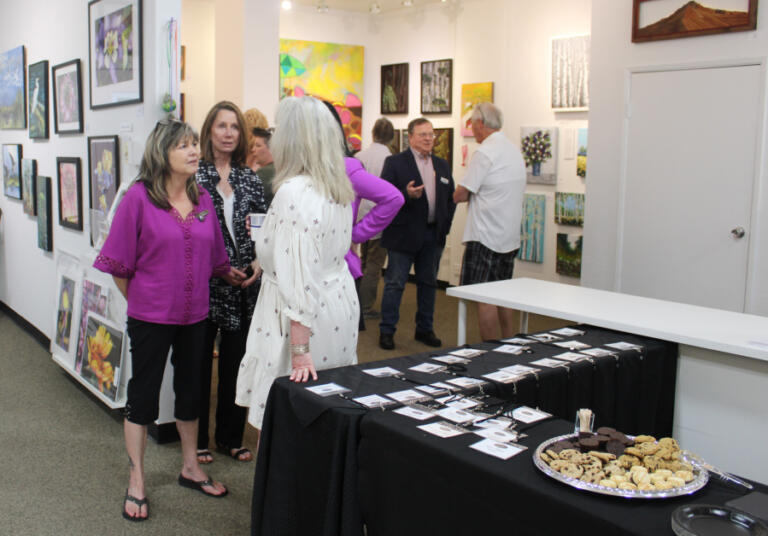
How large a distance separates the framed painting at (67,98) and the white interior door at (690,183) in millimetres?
3480

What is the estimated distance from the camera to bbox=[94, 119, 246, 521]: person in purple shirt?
9.16ft

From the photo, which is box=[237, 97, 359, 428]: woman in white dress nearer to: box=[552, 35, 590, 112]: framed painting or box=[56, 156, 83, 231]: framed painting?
box=[56, 156, 83, 231]: framed painting

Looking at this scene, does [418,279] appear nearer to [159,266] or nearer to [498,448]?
[159,266]

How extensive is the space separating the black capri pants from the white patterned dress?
21.5 inches

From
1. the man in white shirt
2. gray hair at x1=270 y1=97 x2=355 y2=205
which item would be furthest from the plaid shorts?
gray hair at x1=270 y1=97 x2=355 y2=205

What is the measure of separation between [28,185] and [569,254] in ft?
15.2

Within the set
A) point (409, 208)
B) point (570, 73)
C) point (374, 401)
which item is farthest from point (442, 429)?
point (570, 73)

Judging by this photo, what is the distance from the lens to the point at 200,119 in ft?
26.9

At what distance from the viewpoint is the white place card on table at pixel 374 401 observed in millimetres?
1986

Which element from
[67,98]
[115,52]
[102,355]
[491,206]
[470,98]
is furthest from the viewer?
[470,98]

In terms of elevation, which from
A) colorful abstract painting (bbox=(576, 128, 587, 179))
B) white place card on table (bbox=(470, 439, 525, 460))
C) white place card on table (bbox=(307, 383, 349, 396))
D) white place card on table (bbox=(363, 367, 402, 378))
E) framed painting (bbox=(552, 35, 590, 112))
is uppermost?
framed painting (bbox=(552, 35, 590, 112))

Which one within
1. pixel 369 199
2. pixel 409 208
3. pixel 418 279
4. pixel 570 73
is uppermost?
pixel 570 73

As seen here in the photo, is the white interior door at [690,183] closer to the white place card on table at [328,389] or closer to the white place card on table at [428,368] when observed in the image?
the white place card on table at [428,368]

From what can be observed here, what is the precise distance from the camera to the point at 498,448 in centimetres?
171
